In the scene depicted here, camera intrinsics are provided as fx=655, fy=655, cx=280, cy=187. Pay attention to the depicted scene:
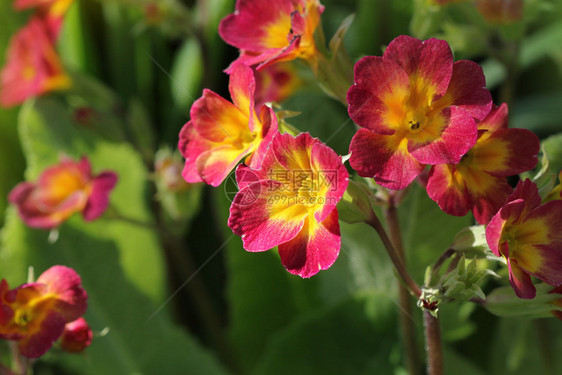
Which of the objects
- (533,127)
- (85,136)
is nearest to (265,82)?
(85,136)

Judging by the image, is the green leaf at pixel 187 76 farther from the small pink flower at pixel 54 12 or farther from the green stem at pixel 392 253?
the green stem at pixel 392 253

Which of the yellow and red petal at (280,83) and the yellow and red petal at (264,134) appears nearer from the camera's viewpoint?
the yellow and red petal at (264,134)

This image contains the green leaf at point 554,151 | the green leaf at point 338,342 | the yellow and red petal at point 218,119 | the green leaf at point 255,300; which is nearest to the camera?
the yellow and red petal at point 218,119

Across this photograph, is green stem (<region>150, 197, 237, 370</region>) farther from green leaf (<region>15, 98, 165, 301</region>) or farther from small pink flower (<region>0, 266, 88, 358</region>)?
small pink flower (<region>0, 266, 88, 358</region>)

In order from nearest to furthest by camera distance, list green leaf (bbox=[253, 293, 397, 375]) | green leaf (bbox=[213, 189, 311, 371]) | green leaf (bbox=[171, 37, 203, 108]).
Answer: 1. green leaf (bbox=[253, 293, 397, 375])
2. green leaf (bbox=[213, 189, 311, 371])
3. green leaf (bbox=[171, 37, 203, 108])

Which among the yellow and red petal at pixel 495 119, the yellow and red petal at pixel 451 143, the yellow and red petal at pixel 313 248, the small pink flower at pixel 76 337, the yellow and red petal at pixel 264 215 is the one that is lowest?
the small pink flower at pixel 76 337

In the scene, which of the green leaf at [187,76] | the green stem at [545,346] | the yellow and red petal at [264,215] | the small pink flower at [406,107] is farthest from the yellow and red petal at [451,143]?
the green leaf at [187,76]

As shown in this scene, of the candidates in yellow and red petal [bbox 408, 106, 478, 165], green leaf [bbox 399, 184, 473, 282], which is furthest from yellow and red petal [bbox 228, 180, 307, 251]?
green leaf [bbox 399, 184, 473, 282]

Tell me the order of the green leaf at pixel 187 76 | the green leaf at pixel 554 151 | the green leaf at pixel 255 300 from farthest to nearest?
the green leaf at pixel 187 76
the green leaf at pixel 255 300
the green leaf at pixel 554 151
